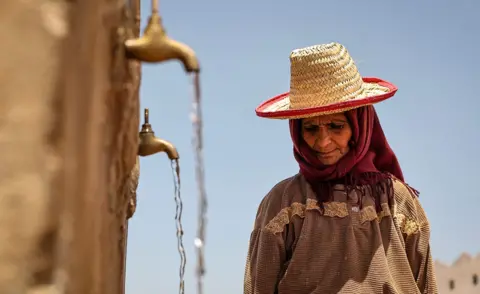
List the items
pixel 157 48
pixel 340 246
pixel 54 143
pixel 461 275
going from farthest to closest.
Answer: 1. pixel 461 275
2. pixel 340 246
3. pixel 157 48
4. pixel 54 143

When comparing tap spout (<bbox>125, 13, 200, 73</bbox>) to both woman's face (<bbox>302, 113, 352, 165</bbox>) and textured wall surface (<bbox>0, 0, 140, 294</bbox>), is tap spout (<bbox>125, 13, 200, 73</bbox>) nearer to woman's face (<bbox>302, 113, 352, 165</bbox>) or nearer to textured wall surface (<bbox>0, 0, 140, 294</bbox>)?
textured wall surface (<bbox>0, 0, 140, 294</bbox>)

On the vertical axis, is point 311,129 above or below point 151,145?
above

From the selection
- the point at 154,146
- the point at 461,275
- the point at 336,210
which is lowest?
the point at 461,275

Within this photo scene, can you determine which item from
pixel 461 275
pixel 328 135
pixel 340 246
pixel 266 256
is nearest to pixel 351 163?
pixel 328 135

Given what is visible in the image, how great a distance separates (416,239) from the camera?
225cm

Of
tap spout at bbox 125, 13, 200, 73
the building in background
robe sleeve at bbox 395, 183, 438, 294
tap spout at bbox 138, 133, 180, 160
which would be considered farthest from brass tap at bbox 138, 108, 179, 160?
the building in background

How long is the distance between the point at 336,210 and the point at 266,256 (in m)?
0.26

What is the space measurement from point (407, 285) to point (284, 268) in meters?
0.37

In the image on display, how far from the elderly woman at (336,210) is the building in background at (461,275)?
799 cm

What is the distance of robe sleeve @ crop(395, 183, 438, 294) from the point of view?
7.28 feet

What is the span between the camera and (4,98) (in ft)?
1.86

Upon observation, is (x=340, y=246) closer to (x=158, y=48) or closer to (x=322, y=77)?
(x=322, y=77)

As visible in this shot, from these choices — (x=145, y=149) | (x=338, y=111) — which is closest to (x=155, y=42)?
(x=145, y=149)

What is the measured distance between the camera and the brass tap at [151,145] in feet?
3.14
